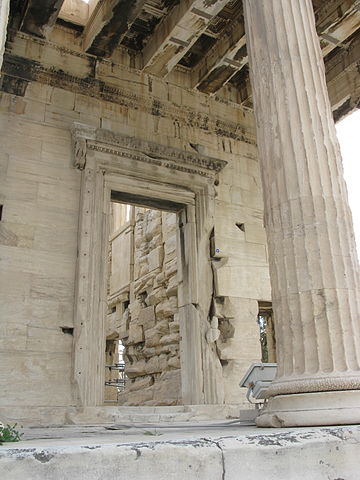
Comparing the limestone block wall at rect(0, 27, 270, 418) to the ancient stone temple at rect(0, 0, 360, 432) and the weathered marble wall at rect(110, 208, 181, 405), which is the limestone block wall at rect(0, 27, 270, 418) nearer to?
the ancient stone temple at rect(0, 0, 360, 432)

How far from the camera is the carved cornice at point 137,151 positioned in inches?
342

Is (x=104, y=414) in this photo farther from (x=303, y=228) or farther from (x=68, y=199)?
(x=303, y=228)

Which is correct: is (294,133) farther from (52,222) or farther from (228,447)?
(52,222)

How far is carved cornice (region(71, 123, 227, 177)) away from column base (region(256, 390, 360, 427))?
5.91 m

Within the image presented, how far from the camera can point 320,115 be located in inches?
193

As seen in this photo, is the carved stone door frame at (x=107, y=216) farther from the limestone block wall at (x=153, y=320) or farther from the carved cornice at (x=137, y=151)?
the limestone block wall at (x=153, y=320)

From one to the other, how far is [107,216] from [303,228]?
15.7 ft

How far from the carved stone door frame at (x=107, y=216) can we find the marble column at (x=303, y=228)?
3957mm

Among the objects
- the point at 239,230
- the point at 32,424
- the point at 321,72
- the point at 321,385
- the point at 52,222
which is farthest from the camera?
the point at 239,230

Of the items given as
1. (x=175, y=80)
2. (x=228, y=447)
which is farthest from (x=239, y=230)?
Answer: (x=228, y=447)

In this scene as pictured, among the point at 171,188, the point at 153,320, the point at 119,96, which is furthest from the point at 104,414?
the point at 119,96

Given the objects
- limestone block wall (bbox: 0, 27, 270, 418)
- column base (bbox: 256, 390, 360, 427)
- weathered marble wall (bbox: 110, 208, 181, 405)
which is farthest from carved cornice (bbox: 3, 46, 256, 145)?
column base (bbox: 256, 390, 360, 427)

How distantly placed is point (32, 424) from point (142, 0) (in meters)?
6.86

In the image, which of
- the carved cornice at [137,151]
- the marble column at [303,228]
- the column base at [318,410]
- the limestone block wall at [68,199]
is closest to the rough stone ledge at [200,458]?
the column base at [318,410]
